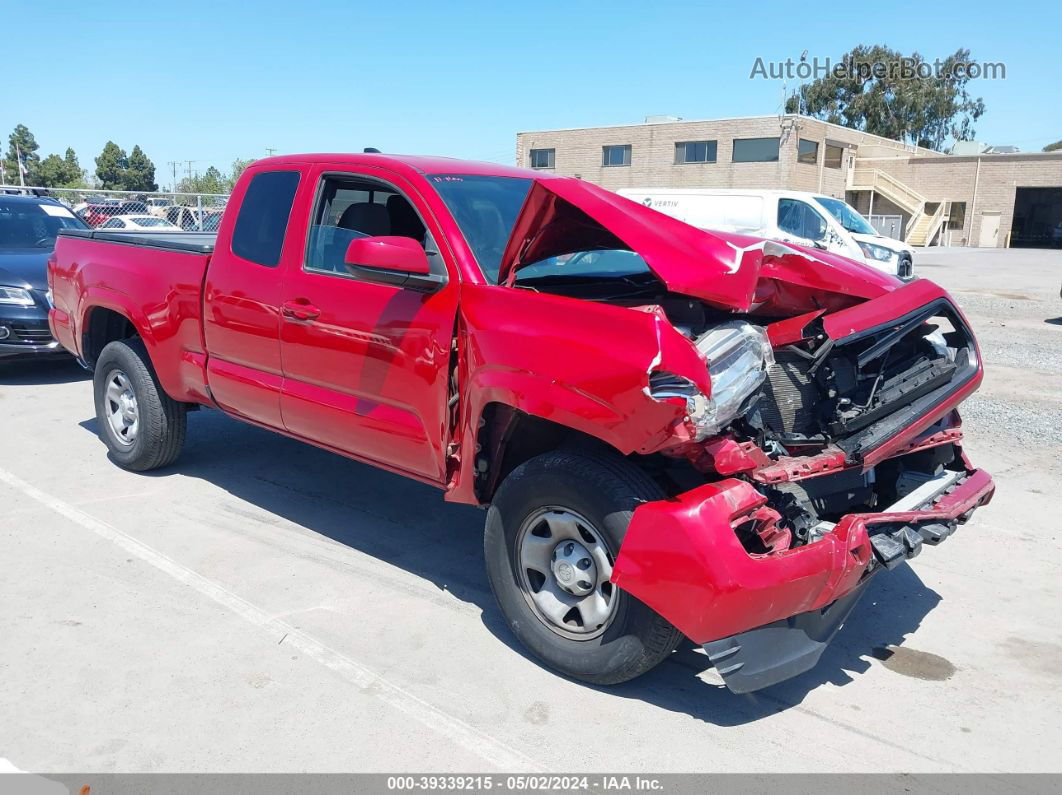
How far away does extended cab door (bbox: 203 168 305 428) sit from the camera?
4.79 metres

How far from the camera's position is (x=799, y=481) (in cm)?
341

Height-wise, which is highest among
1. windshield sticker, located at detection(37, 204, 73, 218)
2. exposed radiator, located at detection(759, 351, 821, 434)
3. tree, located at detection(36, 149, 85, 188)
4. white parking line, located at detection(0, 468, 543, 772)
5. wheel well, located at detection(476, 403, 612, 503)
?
tree, located at detection(36, 149, 85, 188)

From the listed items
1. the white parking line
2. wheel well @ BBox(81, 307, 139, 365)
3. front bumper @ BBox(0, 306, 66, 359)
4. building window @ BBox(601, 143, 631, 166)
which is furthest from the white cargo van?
building window @ BBox(601, 143, 631, 166)

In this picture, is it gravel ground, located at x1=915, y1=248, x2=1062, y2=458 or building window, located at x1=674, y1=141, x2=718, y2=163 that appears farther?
building window, located at x1=674, y1=141, x2=718, y2=163

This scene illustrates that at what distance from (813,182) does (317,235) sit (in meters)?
44.2

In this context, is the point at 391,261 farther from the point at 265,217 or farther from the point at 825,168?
the point at 825,168

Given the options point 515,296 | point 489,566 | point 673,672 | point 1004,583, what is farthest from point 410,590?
point 1004,583

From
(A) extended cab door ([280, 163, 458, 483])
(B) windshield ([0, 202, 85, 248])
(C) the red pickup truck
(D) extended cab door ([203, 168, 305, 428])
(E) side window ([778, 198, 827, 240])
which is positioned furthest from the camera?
(E) side window ([778, 198, 827, 240])

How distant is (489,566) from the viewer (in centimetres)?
379

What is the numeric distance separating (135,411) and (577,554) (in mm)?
3937

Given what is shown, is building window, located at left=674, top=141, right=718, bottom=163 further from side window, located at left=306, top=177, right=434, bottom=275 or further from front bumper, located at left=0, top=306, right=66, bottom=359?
side window, located at left=306, top=177, right=434, bottom=275

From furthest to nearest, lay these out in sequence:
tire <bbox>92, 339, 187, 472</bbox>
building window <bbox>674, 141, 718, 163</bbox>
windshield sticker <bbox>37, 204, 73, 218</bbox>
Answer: building window <bbox>674, 141, 718, 163</bbox>, windshield sticker <bbox>37, 204, 73, 218</bbox>, tire <bbox>92, 339, 187, 472</bbox>

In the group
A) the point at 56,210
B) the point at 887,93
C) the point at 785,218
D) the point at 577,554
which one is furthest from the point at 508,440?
the point at 887,93

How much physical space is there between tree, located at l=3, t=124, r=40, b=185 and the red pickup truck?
8584 cm
